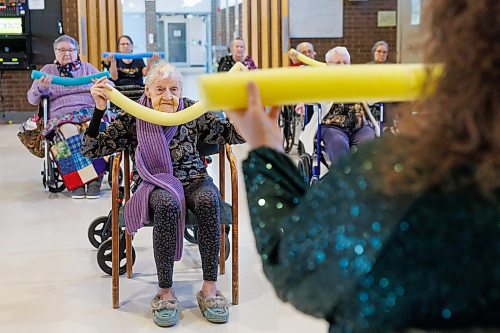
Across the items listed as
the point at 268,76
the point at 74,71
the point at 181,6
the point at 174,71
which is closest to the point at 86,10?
the point at 74,71

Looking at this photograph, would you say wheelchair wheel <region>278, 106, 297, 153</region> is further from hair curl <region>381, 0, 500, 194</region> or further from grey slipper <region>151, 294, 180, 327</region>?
hair curl <region>381, 0, 500, 194</region>

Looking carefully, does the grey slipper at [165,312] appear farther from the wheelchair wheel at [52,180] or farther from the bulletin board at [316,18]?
the bulletin board at [316,18]

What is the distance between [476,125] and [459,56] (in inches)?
3.5

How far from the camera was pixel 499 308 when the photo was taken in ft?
3.15

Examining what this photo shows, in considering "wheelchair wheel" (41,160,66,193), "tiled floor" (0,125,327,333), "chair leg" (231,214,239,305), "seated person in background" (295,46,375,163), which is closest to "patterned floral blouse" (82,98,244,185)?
"chair leg" (231,214,239,305)

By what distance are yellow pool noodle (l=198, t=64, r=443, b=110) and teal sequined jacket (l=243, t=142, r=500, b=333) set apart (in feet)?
0.57

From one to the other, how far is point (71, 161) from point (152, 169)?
256 cm

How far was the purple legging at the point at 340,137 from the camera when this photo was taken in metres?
4.93

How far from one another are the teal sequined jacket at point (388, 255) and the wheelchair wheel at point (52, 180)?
5.07 m

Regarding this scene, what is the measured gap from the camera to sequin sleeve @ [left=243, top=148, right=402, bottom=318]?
98cm

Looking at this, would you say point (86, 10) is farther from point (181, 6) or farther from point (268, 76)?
point (181, 6)

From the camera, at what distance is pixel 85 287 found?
11.6 feet

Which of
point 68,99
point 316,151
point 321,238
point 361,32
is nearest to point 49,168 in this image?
point 68,99

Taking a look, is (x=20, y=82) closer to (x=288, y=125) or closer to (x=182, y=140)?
(x=288, y=125)
